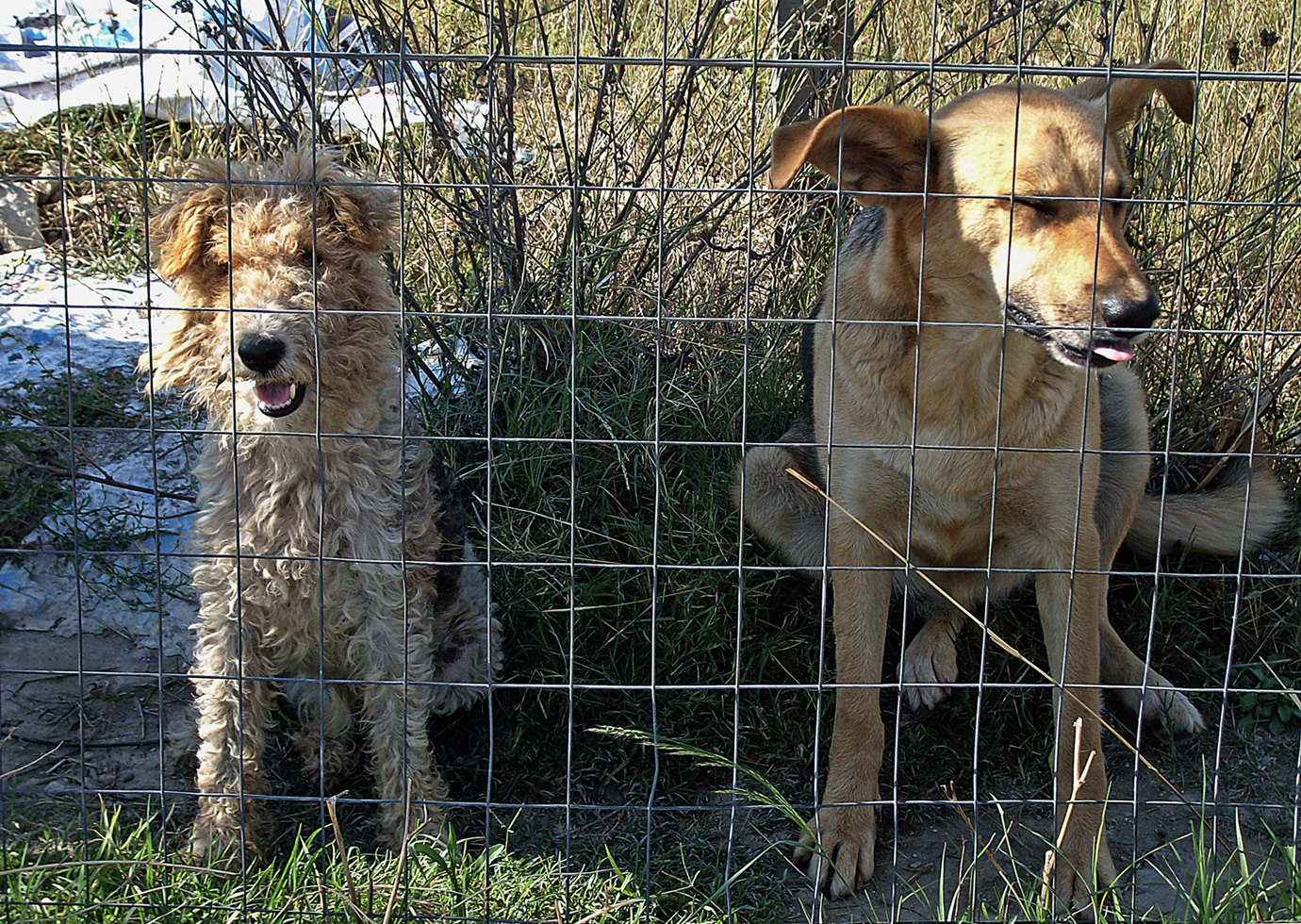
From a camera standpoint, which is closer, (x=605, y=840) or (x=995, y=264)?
(x=995, y=264)

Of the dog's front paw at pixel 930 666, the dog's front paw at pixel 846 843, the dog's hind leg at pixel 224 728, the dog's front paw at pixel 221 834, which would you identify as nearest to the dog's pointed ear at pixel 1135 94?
the dog's front paw at pixel 930 666

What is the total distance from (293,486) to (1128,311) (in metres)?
2.14

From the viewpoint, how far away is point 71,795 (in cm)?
294

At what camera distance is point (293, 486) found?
289cm

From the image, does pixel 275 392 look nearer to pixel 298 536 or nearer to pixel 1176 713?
pixel 298 536

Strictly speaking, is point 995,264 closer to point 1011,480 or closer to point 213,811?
point 1011,480

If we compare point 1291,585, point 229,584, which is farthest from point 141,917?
point 1291,585

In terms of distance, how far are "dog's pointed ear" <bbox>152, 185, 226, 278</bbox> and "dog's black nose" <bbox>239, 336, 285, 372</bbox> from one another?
327 mm

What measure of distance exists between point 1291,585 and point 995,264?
2.08m

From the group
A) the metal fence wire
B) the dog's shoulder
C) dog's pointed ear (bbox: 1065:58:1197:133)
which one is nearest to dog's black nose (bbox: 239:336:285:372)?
the metal fence wire

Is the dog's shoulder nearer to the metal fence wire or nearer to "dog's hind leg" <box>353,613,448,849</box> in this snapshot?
the metal fence wire

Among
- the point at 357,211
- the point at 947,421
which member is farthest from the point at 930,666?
the point at 357,211

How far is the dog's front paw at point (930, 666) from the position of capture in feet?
11.6

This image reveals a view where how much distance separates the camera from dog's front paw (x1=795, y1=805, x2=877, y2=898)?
304cm
